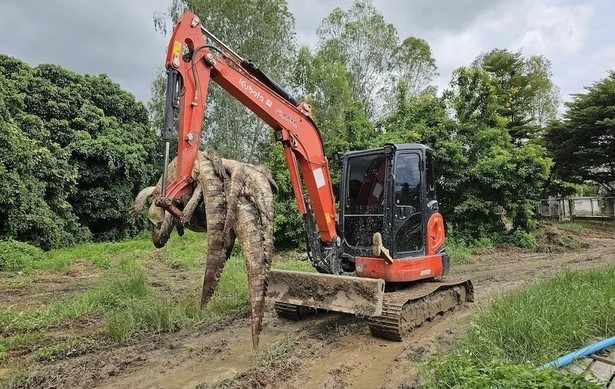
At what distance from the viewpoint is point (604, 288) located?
5.59 m

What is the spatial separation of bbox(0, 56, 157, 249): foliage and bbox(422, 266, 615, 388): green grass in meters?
12.8

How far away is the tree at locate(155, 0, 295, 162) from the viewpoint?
2166 centimetres

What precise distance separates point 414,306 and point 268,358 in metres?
2.05

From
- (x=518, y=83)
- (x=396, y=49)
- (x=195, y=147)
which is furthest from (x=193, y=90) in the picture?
Result: (x=518, y=83)

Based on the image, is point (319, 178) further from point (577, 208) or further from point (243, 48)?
point (577, 208)

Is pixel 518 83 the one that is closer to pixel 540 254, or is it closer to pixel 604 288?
pixel 540 254

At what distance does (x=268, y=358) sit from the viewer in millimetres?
4707

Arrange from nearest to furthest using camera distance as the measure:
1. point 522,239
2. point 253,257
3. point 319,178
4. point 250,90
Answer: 1. point 253,257
2. point 250,90
3. point 319,178
4. point 522,239

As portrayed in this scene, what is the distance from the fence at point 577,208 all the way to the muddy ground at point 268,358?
21027mm

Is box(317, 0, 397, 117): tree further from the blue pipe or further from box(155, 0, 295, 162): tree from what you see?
the blue pipe

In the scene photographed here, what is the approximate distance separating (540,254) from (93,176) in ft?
52.7

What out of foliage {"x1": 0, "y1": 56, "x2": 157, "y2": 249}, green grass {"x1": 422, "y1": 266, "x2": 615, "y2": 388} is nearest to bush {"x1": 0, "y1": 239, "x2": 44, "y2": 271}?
foliage {"x1": 0, "y1": 56, "x2": 157, "y2": 249}

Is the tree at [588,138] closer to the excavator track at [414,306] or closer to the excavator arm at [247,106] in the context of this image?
the excavator track at [414,306]

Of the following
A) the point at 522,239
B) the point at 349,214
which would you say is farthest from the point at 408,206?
the point at 522,239
